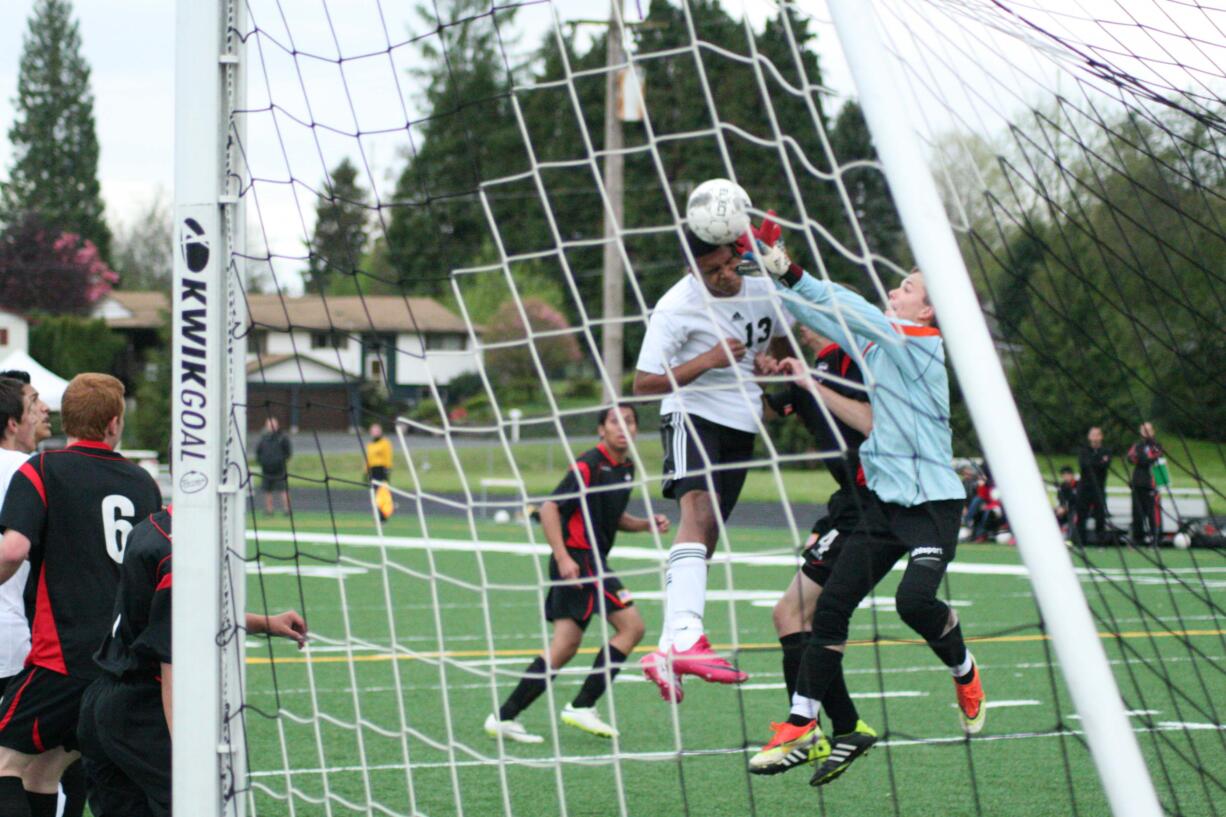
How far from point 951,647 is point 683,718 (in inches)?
124

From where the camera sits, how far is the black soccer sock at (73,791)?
17.4 feet

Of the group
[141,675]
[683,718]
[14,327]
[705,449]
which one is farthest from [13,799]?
[14,327]

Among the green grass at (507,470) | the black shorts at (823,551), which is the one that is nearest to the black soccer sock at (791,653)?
the black shorts at (823,551)

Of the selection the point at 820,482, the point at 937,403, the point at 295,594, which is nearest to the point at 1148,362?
the point at 937,403

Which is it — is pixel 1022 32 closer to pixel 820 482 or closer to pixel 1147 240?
pixel 1147 240

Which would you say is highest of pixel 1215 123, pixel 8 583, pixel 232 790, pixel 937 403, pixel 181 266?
pixel 1215 123

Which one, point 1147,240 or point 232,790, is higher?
point 1147,240

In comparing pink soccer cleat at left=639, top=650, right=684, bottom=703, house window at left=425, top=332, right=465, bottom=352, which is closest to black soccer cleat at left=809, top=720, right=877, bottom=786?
pink soccer cleat at left=639, top=650, right=684, bottom=703

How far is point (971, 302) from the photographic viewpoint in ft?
9.12

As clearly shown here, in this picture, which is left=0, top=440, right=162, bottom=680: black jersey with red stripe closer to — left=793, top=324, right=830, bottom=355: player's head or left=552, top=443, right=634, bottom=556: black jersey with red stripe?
left=793, top=324, right=830, bottom=355: player's head

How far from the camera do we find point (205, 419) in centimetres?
386

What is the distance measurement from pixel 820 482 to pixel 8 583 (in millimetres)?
26729

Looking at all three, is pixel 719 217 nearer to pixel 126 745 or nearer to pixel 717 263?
pixel 717 263

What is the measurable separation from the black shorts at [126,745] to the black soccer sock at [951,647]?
9.40ft
